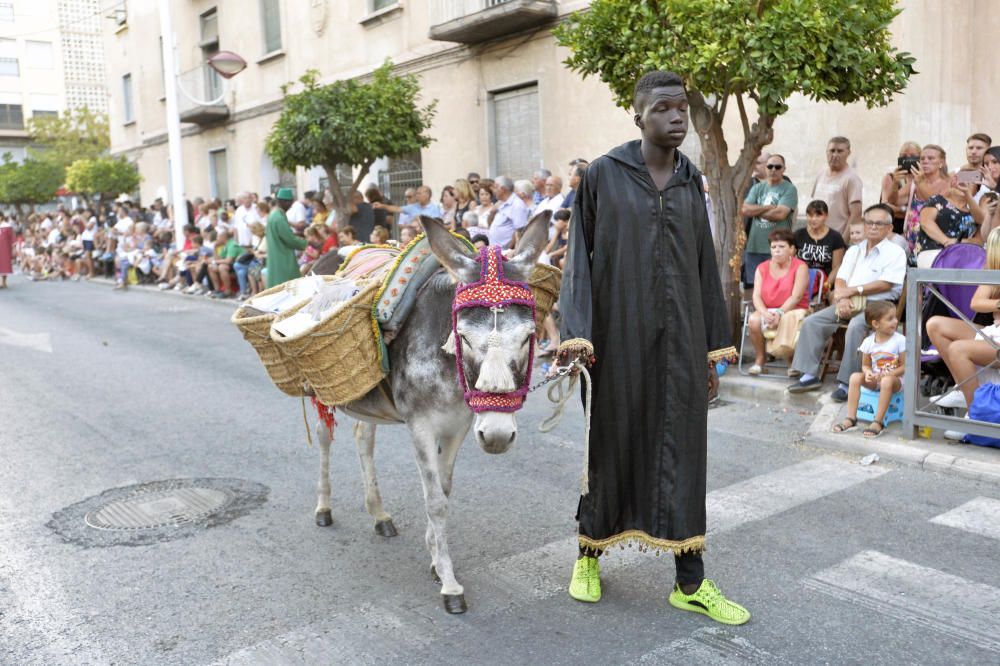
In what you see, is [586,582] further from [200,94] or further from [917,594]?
[200,94]

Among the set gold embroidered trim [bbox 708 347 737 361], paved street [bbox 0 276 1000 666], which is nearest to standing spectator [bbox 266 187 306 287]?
paved street [bbox 0 276 1000 666]

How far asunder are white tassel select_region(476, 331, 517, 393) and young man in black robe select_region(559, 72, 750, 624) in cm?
39

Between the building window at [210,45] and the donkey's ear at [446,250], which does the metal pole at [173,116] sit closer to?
the building window at [210,45]

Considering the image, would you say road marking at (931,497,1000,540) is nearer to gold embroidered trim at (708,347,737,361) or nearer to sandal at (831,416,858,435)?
sandal at (831,416,858,435)

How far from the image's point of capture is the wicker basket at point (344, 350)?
3.97 meters

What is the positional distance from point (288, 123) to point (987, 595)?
1277 centimetres

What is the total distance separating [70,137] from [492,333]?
149 feet

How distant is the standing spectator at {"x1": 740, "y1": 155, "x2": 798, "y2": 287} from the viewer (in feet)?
31.7

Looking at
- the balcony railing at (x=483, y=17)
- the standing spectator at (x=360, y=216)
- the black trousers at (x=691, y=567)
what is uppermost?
the balcony railing at (x=483, y=17)

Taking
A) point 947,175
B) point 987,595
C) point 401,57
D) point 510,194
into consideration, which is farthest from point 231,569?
point 401,57

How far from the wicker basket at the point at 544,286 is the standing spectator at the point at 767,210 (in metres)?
5.88

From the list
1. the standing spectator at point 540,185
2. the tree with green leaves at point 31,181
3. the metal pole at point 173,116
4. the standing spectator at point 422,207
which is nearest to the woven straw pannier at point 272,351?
the standing spectator at point 540,185

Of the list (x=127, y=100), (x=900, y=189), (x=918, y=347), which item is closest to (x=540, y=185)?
(x=900, y=189)

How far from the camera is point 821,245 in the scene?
884 cm
